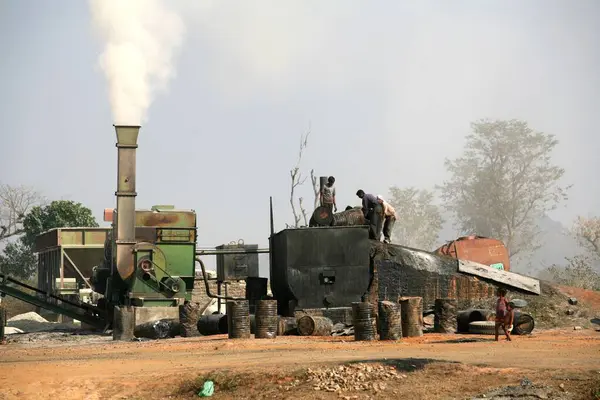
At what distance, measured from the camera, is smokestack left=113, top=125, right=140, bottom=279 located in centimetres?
2866

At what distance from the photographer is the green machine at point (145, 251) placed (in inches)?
1109

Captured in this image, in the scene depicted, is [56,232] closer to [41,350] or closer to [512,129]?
[41,350]

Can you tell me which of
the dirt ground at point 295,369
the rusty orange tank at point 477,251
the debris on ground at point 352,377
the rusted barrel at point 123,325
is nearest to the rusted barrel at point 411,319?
the dirt ground at point 295,369

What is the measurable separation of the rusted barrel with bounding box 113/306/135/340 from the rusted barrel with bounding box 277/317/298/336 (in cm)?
391

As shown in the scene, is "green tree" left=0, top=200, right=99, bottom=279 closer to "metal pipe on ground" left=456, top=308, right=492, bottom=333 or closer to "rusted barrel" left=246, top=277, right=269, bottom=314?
"rusted barrel" left=246, top=277, right=269, bottom=314

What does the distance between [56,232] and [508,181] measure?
157ft

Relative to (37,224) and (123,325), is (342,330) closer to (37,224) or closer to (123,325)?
(123,325)

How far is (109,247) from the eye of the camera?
31.2 m

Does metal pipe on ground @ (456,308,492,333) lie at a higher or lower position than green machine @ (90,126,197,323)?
lower

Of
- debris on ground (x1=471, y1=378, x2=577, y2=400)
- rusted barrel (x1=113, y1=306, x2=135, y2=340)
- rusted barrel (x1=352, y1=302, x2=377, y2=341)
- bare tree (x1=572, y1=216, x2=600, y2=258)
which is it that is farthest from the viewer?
bare tree (x1=572, y1=216, x2=600, y2=258)

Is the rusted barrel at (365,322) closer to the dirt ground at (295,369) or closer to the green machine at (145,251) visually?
the dirt ground at (295,369)

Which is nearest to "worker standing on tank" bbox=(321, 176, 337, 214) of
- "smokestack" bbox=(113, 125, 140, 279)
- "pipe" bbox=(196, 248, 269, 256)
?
"pipe" bbox=(196, 248, 269, 256)

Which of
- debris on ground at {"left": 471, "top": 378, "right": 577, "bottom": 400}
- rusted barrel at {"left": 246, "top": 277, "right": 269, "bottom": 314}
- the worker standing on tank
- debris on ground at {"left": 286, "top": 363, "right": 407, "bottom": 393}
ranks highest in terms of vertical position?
the worker standing on tank

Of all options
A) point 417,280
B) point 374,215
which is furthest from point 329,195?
point 417,280
